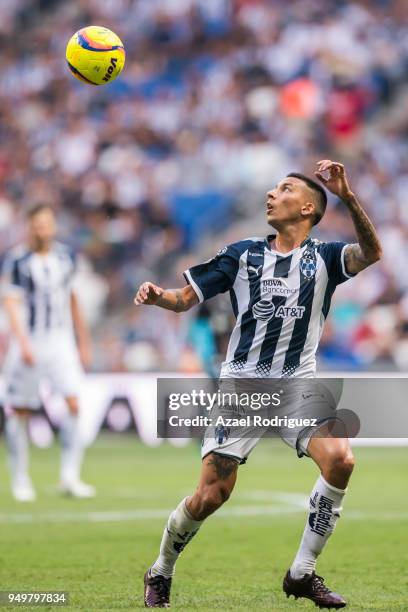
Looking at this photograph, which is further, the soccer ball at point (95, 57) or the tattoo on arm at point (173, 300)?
the soccer ball at point (95, 57)

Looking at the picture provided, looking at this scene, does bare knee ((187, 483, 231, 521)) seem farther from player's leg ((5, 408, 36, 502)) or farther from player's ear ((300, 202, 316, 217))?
player's leg ((5, 408, 36, 502))

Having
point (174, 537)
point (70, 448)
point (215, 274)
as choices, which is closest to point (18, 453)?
point (70, 448)

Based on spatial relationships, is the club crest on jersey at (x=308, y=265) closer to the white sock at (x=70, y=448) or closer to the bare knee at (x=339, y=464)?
the bare knee at (x=339, y=464)

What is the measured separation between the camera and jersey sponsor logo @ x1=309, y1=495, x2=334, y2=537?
618 centimetres

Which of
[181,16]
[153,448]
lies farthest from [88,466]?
[181,16]

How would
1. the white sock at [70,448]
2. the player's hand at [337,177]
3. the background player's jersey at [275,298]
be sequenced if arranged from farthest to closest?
the white sock at [70,448]
the background player's jersey at [275,298]
the player's hand at [337,177]

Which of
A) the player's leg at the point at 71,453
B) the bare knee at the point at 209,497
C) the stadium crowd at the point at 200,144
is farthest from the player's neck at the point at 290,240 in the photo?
the stadium crowd at the point at 200,144

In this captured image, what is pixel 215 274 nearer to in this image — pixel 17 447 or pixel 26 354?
pixel 26 354

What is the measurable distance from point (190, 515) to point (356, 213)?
1750 mm

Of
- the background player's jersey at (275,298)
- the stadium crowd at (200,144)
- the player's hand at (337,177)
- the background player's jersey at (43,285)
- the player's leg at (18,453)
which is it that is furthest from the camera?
the stadium crowd at (200,144)

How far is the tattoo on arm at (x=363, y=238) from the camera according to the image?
20.0ft

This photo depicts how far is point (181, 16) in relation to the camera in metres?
24.7

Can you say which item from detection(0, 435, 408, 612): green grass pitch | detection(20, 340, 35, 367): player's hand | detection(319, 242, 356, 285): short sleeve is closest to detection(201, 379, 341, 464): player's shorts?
detection(319, 242, 356, 285): short sleeve

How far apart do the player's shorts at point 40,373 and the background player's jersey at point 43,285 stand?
0.44 ft
